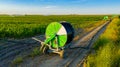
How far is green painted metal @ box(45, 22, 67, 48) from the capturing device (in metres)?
13.6

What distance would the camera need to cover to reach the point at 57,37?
13.7 meters

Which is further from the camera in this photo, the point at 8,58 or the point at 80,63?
the point at 8,58

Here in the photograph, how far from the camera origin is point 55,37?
1370 cm

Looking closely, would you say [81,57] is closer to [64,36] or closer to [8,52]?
[64,36]

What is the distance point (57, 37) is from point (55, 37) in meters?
0.12

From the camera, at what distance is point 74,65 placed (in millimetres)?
11570

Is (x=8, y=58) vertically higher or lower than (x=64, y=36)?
lower

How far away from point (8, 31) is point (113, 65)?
14.9 m

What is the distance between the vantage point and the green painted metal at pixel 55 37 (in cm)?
1359

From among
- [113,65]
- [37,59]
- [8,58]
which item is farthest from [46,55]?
[113,65]

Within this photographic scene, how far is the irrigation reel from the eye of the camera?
13.5m

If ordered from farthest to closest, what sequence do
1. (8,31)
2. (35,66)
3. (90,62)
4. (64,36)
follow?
(8,31)
(64,36)
(35,66)
(90,62)

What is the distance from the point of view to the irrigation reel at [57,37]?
1353cm

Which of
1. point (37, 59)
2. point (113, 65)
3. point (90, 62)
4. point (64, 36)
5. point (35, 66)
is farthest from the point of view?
point (64, 36)
